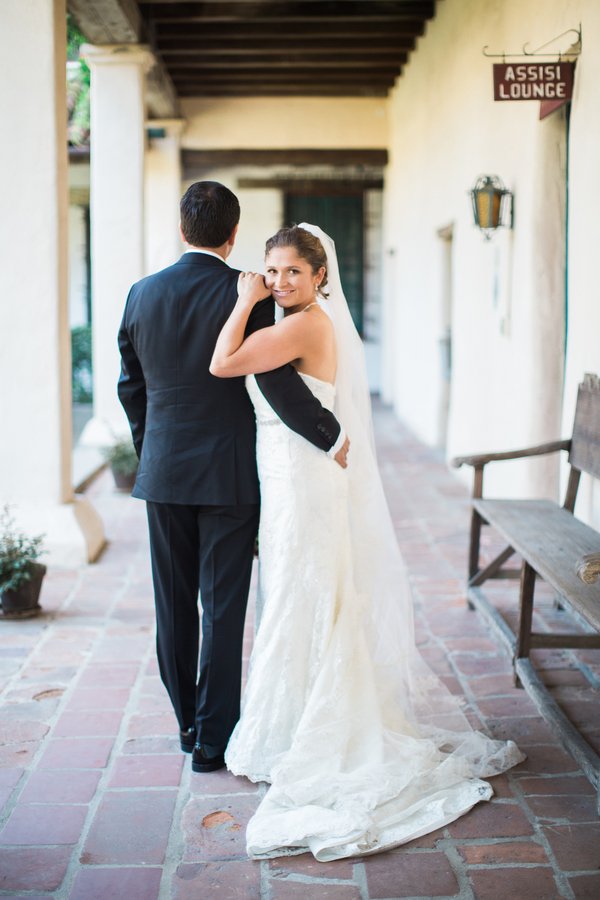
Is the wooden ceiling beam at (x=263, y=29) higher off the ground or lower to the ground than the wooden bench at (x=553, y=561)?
higher

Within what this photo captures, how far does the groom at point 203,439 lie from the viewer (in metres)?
3.03

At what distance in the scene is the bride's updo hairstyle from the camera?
9.82 ft

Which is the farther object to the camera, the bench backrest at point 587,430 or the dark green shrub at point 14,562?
the dark green shrub at point 14,562

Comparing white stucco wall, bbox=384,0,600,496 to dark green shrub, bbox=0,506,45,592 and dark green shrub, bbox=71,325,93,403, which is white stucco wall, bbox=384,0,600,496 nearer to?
dark green shrub, bbox=0,506,45,592

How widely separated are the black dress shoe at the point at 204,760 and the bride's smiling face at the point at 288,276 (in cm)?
147

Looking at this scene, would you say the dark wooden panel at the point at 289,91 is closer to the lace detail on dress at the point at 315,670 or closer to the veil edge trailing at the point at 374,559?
the veil edge trailing at the point at 374,559

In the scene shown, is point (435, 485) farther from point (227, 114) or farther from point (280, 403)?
point (227, 114)

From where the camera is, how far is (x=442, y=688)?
12.4ft

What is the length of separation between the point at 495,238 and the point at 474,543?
3087 mm

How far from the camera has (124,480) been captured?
822 centimetres

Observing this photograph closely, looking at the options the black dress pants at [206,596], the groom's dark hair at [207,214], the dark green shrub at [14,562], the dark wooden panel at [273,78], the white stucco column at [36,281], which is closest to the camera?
the groom's dark hair at [207,214]

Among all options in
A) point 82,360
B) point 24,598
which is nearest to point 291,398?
point 24,598

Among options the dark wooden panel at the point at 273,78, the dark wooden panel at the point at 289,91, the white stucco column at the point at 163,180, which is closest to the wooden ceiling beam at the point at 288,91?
the dark wooden panel at the point at 289,91

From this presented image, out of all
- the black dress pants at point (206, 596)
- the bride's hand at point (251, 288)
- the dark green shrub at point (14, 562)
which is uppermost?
the bride's hand at point (251, 288)
